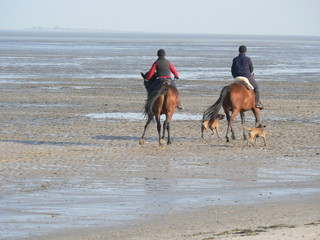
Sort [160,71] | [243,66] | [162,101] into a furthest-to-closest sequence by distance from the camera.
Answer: [243,66]
[160,71]
[162,101]

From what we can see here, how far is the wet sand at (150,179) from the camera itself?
330 inches

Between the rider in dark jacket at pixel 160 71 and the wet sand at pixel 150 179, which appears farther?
the rider in dark jacket at pixel 160 71

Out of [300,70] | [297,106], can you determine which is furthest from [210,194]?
[300,70]

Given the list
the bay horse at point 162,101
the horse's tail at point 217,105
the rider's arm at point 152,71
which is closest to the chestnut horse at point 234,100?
the horse's tail at point 217,105

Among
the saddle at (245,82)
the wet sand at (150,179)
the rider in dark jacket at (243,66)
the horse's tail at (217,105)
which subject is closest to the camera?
the wet sand at (150,179)

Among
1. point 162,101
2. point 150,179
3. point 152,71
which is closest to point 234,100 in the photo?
point 162,101

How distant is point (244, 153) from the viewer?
47.2ft

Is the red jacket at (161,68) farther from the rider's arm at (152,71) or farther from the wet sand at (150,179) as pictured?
the wet sand at (150,179)

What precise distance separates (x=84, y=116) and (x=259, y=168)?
28.1ft

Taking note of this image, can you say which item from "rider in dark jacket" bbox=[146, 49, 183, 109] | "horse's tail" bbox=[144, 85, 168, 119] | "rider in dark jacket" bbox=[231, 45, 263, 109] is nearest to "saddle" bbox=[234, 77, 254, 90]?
"rider in dark jacket" bbox=[231, 45, 263, 109]

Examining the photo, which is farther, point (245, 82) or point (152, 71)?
point (245, 82)

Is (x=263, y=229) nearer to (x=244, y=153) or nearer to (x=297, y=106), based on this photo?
(x=244, y=153)

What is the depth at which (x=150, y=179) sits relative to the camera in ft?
38.0

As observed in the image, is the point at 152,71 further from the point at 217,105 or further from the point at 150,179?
the point at 150,179
